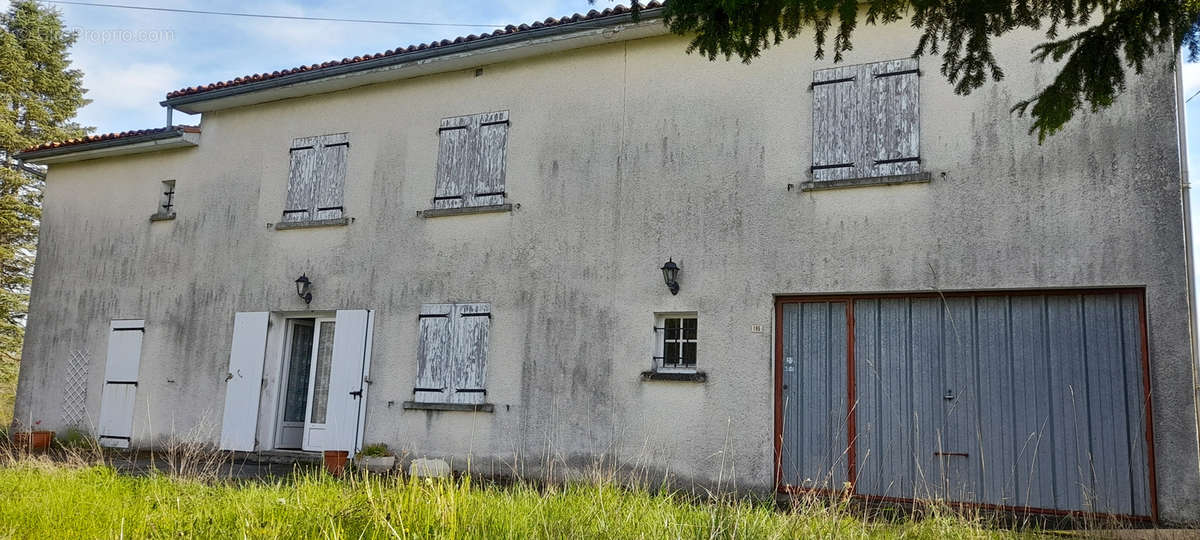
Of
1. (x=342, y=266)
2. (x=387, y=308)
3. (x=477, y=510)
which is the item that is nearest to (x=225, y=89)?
(x=342, y=266)

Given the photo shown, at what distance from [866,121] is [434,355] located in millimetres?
5083

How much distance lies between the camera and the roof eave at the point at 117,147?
11.9 meters

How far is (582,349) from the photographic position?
29.7 feet

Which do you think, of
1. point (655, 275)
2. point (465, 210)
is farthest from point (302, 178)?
point (655, 275)

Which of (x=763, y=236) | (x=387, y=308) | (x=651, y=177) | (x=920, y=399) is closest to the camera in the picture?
(x=920, y=399)

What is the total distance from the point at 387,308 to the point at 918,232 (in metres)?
5.79

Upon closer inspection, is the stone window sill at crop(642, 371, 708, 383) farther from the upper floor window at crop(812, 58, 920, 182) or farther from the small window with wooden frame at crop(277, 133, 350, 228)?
the small window with wooden frame at crop(277, 133, 350, 228)

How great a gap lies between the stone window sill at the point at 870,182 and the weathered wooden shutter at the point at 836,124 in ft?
0.22

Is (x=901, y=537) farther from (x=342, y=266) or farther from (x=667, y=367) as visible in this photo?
(x=342, y=266)

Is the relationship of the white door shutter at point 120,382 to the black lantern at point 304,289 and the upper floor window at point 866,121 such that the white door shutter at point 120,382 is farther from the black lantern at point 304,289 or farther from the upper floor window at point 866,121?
the upper floor window at point 866,121

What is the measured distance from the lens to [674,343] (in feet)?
28.8

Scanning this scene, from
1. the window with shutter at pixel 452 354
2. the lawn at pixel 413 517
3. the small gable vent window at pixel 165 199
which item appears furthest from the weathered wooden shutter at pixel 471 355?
the small gable vent window at pixel 165 199

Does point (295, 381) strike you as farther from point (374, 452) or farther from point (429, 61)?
point (429, 61)

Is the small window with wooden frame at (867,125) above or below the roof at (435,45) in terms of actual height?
below
